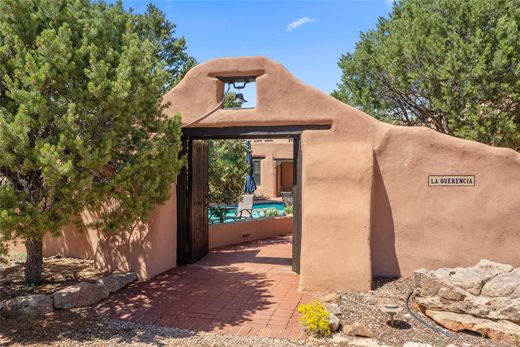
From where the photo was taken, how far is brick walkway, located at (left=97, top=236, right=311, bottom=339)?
6.16 meters

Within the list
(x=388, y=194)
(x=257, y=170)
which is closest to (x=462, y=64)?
(x=388, y=194)

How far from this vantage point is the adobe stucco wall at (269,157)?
2903cm

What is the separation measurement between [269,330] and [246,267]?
362cm

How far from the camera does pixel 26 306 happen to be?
624cm

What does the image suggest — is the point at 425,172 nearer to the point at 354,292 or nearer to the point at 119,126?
the point at 354,292

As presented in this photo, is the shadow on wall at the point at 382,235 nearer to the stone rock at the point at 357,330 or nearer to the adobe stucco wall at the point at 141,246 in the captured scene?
the stone rock at the point at 357,330

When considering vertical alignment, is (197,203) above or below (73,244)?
above

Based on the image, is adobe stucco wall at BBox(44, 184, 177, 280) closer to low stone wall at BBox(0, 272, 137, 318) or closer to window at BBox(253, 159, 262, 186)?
low stone wall at BBox(0, 272, 137, 318)

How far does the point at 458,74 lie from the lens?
1207 centimetres

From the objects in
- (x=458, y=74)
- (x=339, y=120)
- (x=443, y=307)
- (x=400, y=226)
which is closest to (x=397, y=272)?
(x=400, y=226)

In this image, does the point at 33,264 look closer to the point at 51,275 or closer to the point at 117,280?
the point at 51,275

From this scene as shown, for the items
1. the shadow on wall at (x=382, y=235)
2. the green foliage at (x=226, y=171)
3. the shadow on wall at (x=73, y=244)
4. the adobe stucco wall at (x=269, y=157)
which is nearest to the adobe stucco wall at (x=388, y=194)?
the shadow on wall at (x=382, y=235)

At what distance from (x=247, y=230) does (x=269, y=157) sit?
52.8ft

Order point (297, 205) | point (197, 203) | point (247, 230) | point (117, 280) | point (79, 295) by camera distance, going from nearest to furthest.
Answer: point (79, 295) → point (117, 280) → point (297, 205) → point (197, 203) → point (247, 230)
